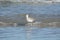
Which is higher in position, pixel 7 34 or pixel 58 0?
pixel 58 0

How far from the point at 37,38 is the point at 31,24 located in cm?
308

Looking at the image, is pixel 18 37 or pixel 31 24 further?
pixel 31 24

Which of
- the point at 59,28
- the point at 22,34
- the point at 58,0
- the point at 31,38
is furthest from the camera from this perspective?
the point at 58,0

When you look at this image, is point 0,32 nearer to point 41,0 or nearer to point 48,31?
point 48,31

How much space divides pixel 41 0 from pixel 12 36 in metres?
45.3

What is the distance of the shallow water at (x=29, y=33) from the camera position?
13.0m

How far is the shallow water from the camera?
42.7 ft

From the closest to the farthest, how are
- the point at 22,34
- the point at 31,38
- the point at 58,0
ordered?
the point at 31,38 < the point at 22,34 < the point at 58,0

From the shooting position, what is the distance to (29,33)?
13.8 metres

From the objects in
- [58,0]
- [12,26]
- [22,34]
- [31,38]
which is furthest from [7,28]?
[58,0]

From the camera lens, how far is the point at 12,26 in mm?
15938

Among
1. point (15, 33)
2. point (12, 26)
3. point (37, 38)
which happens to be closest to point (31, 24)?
point (12, 26)

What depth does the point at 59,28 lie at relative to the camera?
1536cm

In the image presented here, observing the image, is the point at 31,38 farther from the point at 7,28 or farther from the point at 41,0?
the point at 41,0
